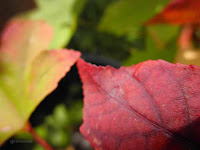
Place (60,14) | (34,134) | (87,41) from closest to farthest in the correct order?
(34,134) < (60,14) < (87,41)

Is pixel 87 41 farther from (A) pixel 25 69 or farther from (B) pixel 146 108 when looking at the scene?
(B) pixel 146 108

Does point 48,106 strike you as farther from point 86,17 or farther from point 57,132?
point 86,17

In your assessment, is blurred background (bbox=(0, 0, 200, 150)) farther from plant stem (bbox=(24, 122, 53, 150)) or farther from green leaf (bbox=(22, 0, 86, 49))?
plant stem (bbox=(24, 122, 53, 150))

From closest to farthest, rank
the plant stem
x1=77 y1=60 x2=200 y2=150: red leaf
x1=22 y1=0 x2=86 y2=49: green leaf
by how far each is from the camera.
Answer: x1=77 y1=60 x2=200 y2=150: red leaf, the plant stem, x1=22 y1=0 x2=86 y2=49: green leaf

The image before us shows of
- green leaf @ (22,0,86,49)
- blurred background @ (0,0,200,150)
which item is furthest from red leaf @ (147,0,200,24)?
green leaf @ (22,0,86,49)

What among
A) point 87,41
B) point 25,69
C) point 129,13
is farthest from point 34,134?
point 87,41
